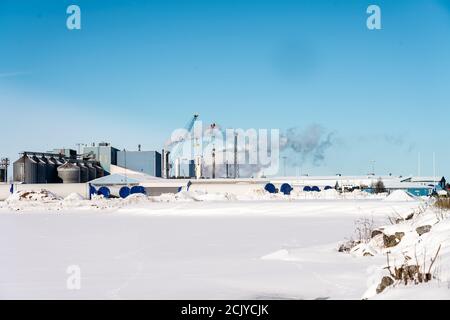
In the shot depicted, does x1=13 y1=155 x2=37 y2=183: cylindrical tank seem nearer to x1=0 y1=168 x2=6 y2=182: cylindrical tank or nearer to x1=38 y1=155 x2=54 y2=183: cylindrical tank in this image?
x1=38 y1=155 x2=54 y2=183: cylindrical tank

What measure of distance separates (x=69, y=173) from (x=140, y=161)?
2453cm

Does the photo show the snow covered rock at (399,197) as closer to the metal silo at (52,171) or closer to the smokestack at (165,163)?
the metal silo at (52,171)

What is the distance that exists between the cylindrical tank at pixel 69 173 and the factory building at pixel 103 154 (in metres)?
13.3

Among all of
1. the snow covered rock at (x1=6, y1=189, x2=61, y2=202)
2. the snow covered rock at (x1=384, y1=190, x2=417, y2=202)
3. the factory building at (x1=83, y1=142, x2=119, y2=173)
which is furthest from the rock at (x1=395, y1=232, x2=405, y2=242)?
the factory building at (x1=83, y1=142, x2=119, y2=173)

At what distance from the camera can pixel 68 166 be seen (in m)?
92.4

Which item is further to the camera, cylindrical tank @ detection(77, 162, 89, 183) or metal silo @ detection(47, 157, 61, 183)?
cylindrical tank @ detection(77, 162, 89, 183)

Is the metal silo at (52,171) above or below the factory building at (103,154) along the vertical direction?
below

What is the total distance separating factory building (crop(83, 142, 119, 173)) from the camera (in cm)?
10656

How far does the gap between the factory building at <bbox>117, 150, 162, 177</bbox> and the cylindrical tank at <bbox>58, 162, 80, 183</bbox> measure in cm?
1982

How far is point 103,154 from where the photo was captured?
108 m

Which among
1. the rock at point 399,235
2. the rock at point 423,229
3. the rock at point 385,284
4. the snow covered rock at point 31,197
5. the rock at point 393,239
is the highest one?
the rock at point 423,229

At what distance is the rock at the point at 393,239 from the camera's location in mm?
10666

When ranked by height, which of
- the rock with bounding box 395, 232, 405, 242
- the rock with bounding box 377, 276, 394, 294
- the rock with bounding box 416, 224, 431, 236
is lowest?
the rock with bounding box 395, 232, 405, 242

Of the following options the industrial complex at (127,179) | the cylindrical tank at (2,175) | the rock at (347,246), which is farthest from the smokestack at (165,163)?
the rock at (347,246)
